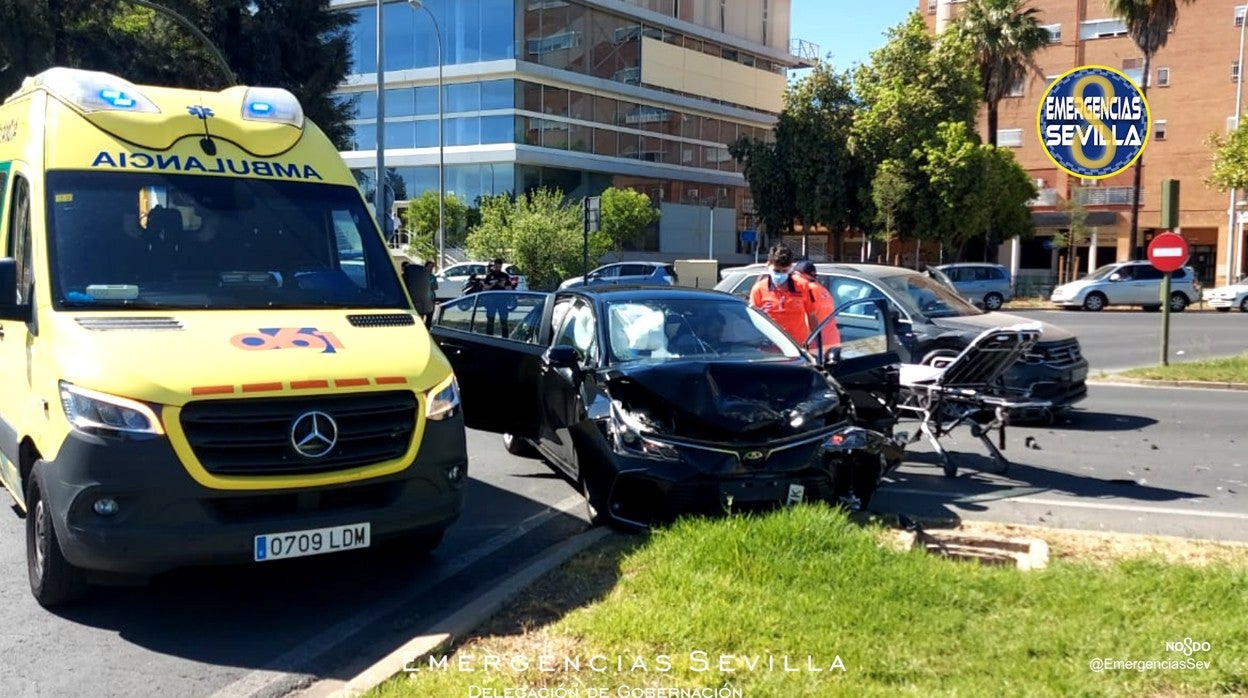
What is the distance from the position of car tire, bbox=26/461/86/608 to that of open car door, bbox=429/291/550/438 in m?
3.47

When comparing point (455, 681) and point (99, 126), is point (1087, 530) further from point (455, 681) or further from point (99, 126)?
point (99, 126)

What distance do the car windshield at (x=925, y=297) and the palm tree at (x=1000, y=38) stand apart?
1421 inches

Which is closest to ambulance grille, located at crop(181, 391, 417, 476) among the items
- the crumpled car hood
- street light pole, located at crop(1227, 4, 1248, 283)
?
the crumpled car hood

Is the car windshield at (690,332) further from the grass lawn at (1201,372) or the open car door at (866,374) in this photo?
the grass lawn at (1201,372)

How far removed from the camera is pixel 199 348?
16.7 feet

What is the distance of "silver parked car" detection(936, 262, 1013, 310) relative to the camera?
36.8 metres

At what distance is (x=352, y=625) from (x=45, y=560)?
1533 mm

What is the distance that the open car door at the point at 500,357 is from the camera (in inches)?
321

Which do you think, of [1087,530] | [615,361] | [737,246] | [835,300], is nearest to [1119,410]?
[835,300]

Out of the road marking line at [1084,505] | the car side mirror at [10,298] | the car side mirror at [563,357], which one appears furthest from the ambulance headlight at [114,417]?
the road marking line at [1084,505]

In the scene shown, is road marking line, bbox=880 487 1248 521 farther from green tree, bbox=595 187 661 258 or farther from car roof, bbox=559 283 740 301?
green tree, bbox=595 187 661 258

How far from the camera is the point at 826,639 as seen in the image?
4305 mm

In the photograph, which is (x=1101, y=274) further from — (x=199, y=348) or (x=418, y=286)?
(x=199, y=348)

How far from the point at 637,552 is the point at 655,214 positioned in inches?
1795
